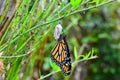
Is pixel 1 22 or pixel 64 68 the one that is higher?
pixel 1 22

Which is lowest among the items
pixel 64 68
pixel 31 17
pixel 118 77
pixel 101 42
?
pixel 118 77

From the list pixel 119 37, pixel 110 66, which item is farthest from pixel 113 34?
pixel 110 66

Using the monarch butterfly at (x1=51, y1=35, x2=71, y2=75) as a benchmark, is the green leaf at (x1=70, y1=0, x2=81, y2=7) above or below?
above

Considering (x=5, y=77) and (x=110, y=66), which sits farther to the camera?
(x=110, y=66)

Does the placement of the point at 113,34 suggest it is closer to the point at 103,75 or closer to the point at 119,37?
the point at 119,37

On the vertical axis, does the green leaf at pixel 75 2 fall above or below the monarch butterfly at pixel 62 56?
above

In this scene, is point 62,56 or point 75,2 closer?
point 75,2

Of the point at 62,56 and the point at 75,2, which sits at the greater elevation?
the point at 75,2
